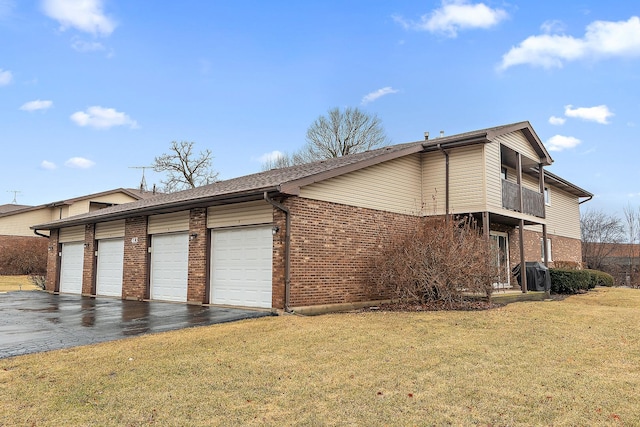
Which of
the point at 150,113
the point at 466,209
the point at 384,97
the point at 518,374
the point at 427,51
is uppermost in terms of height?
the point at 384,97

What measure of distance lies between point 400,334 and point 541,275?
10.3 meters

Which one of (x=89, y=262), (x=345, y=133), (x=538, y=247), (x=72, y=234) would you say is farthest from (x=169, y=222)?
(x=345, y=133)

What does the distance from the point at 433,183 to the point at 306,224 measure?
229 inches

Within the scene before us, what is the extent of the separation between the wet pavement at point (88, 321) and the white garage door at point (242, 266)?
0.56 m

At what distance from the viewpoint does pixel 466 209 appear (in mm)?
13969

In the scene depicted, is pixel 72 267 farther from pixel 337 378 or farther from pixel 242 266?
pixel 337 378

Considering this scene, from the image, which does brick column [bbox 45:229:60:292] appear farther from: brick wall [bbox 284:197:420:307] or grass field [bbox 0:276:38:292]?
brick wall [bbox 284:197:420:307]

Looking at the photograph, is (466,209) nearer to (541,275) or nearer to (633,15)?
(541,275)

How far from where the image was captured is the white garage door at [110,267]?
1642 cm

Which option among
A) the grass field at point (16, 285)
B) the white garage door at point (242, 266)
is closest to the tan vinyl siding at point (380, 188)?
the white garage door at point (242, 266)

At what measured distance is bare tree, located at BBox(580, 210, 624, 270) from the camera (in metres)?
37.7

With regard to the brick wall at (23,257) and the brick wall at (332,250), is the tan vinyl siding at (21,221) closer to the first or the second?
the brick wall at (23,257)

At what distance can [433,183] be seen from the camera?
583 inches

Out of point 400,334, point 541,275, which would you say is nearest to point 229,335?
point 400,334
